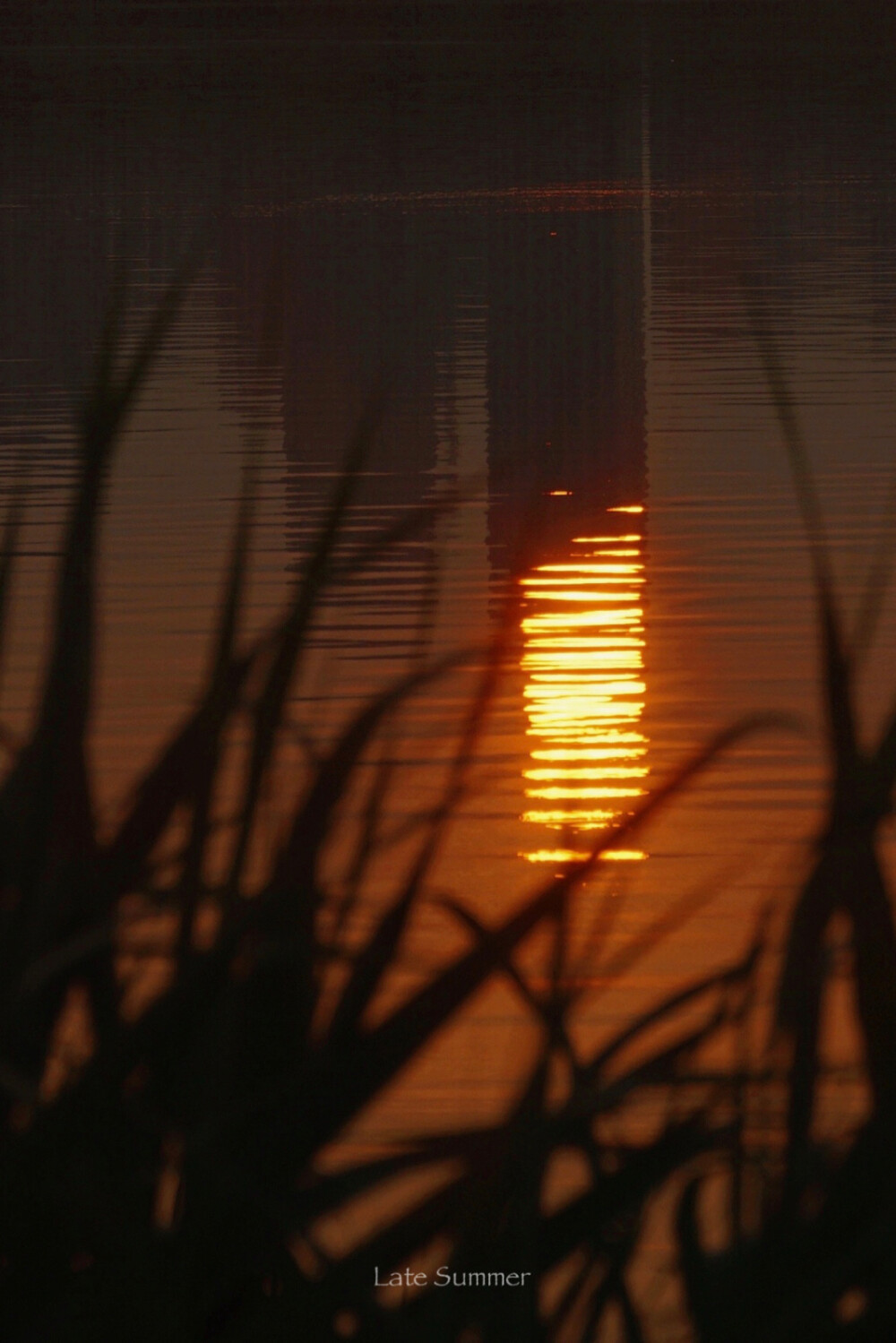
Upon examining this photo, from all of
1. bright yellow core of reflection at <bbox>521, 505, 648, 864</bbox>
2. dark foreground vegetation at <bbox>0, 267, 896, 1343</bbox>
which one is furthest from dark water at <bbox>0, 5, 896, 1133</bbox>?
dark foreground vegetation at <bbox>0, 267, 896, 1343</bbox>

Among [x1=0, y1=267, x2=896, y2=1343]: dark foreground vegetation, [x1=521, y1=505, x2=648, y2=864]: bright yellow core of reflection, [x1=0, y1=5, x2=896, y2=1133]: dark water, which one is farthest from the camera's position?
[x1=521, y1=505, x2=648, y2=864]: bright yellow core of reflection

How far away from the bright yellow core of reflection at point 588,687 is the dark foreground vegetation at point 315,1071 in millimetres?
3448

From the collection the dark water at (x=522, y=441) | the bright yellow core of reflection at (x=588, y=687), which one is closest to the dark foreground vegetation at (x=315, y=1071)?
the dark water at (x=522, y=441)

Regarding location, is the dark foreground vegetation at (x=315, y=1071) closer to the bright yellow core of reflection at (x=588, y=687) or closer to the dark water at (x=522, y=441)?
the dark water at (x=522, y=441)

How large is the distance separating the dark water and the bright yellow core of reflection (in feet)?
0.06

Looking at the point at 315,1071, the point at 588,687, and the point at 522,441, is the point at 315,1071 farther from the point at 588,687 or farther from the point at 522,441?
the point at 522,441

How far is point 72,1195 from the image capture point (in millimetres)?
1865

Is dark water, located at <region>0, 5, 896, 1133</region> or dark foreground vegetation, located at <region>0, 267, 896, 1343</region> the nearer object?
dark foreground vegetation, located at <region>0, 267, 896, 1343</region>

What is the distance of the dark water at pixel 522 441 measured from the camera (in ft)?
20.4

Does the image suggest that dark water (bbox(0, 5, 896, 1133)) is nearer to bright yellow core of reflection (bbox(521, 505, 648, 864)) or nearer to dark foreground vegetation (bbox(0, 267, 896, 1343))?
bright yellow core of reflection (bbox(521, 505, 648, 864))

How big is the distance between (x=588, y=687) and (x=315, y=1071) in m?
5.75

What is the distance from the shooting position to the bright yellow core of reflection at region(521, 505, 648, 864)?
21.0 feet

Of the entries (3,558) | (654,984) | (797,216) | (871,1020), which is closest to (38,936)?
(3,558)

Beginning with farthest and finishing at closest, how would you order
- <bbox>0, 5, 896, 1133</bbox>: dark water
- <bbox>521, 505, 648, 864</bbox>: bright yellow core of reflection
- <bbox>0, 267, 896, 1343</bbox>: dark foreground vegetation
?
<bbox>521, 505, 648, 864</bbox>: bright yellow core of reflection < <bbox>0, 5, 896, 1133</bbox>: dark water < <bbox>0, 267, 896, 1343</bbox>: dark foreground vegetation
